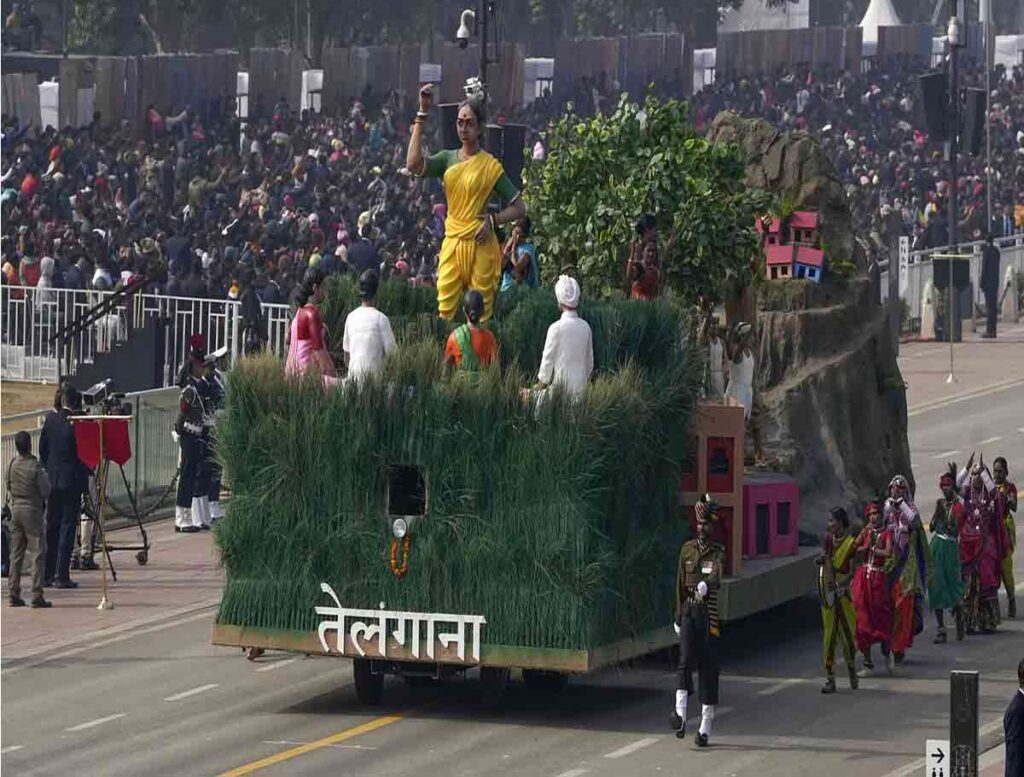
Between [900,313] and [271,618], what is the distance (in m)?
27.0

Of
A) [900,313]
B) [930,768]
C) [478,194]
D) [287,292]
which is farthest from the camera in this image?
[900,313]

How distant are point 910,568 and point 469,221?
4.41 m

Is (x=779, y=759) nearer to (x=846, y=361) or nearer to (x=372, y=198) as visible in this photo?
(x=846, y=361)

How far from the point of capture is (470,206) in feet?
69.8

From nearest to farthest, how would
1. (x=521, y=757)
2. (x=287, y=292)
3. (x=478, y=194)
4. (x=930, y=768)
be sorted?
(x=930, y=768)
(x=521, y=757)
(x=478, y=194)
(x=287, y=292)

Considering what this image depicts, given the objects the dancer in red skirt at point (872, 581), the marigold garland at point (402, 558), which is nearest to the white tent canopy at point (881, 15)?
the dancer in red skirt at point (872, 581)

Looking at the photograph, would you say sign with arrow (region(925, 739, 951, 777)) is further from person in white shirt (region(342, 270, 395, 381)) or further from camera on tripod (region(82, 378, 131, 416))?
camera on tripod (region(82, 378, 131, 416))

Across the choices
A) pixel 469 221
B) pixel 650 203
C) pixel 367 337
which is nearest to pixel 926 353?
pixel 650 203

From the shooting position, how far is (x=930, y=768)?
1424cm

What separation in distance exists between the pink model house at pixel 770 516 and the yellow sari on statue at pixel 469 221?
8.72 ft

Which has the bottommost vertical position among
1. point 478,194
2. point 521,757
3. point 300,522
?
point 521,757

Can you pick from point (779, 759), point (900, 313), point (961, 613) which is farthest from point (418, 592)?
point (900, 313)

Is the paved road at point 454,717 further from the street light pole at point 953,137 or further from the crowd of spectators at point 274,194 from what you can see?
the street light pole at point 953,137

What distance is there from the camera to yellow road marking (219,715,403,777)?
1892cm
